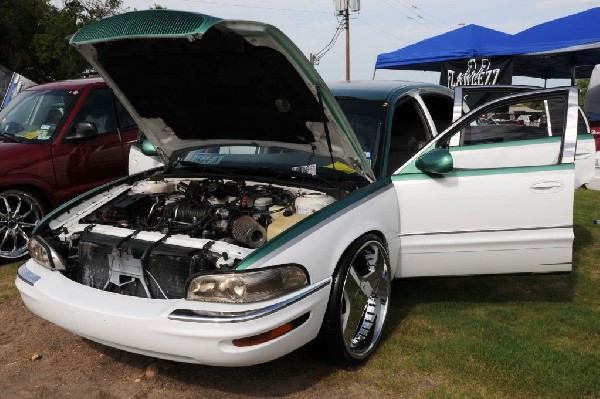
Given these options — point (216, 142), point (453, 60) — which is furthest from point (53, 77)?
point (216, 142)

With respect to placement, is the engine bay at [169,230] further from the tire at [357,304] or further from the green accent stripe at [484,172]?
the green accent stripe at [484,172]

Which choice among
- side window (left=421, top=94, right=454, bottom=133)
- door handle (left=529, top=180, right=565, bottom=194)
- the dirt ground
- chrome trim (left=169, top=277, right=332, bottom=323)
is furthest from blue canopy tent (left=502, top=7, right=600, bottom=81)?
chrome trim (left=169, top=277, right=332, bottom=323)

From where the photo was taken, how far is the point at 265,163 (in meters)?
4.15

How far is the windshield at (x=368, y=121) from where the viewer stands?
386 cm

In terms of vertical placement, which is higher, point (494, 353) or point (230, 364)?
point (230, 364)

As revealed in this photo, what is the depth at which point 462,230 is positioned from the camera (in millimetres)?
3580

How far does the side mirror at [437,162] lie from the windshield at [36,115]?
4.14 metres

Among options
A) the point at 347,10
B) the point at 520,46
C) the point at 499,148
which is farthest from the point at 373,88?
the point at 347,10

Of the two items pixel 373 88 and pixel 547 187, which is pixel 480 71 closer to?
pixel 373 88

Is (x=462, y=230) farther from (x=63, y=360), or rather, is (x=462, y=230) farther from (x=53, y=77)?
(x=53, y=77)

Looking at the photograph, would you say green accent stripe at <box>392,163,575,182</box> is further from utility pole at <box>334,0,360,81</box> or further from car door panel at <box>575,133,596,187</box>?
utility pole at <box>334,0,360,81</box>

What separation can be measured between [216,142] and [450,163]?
172 centimetres

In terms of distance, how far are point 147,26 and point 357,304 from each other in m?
1.93

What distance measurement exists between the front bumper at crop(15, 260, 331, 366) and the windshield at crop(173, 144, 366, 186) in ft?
3.39
